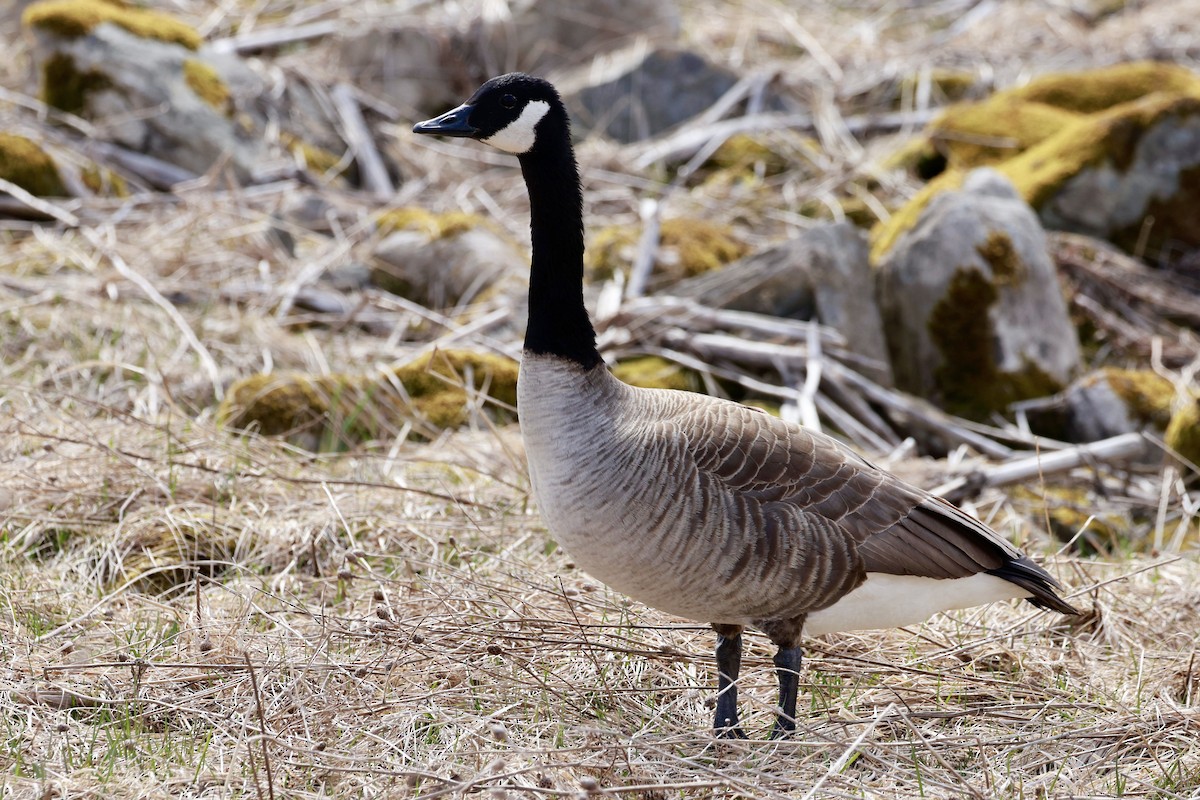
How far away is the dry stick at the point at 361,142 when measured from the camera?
1127 centimetres

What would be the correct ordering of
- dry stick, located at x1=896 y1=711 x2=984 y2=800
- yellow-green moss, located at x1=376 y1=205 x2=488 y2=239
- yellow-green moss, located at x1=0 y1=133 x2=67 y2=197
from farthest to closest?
1. yellow-green moss, located at x1=0 y1=133 x2=67 y2=197
2. yellow-green moss, located at x1=376 y1=205 x2=488 y2=239
3. dry stick, located at x1=896 y1=711 x2=984 y2=800

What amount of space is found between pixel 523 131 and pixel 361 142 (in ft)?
25.7

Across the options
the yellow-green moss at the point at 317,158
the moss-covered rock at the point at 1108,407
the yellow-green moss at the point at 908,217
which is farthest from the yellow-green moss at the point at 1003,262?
the yellow-green moss at the point at 317,158

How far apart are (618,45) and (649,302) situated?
7.68m

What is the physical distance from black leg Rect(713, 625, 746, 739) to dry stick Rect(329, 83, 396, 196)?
7454 mm

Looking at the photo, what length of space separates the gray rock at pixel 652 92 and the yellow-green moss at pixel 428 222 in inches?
159

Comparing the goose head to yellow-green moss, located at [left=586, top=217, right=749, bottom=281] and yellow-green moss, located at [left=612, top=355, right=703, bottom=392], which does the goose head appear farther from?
yellow-green moss, located at [left=586, top=217, right=749, bottom=281]

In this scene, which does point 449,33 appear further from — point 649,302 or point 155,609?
point 155,609

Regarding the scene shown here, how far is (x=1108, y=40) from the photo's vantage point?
49.7 feet

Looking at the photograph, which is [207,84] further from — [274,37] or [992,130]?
[992,130]

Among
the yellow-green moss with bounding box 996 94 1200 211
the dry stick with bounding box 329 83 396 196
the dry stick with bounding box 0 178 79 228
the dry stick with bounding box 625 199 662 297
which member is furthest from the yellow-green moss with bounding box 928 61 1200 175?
the dry stick with bounding box 0 178 79 228

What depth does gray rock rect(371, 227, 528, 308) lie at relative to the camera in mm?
8812

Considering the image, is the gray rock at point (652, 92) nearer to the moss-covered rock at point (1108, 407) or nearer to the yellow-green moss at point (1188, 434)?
the moss-covered rock at point (1108, 407)

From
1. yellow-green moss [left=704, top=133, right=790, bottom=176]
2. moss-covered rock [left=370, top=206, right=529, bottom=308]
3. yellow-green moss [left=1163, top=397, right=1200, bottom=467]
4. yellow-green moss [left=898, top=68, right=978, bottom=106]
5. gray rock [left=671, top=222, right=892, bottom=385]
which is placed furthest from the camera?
yellow-green moss [left=898, top=68, right=978, bottom=106]
